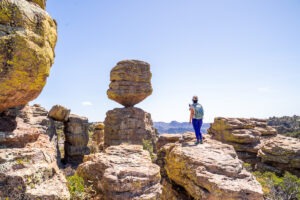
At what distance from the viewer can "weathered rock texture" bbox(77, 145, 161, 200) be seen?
8219mm

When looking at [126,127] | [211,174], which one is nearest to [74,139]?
[126,127]

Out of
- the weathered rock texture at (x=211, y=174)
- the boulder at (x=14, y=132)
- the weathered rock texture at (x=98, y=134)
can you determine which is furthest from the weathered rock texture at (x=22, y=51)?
the weathered rock texture at (x=98, y=134)

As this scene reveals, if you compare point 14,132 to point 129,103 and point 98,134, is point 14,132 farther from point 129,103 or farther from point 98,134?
point 98,134

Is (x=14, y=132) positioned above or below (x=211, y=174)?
above

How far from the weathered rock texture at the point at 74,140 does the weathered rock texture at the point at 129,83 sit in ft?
27.7

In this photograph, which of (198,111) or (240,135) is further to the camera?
(240,135)

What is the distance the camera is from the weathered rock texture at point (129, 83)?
36438mm

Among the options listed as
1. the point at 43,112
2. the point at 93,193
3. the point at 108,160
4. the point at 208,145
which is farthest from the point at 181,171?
the point at 43,112

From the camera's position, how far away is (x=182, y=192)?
1055 centimetres

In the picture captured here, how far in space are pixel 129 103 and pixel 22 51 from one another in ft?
99.1

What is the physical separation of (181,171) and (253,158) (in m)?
26.9

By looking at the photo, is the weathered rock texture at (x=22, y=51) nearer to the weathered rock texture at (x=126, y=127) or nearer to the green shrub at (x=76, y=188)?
the green shrub at (x=76, y=188)

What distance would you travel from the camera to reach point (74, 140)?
30422 mm

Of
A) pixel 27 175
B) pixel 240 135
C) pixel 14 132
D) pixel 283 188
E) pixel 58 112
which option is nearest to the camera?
pixel 27 175
